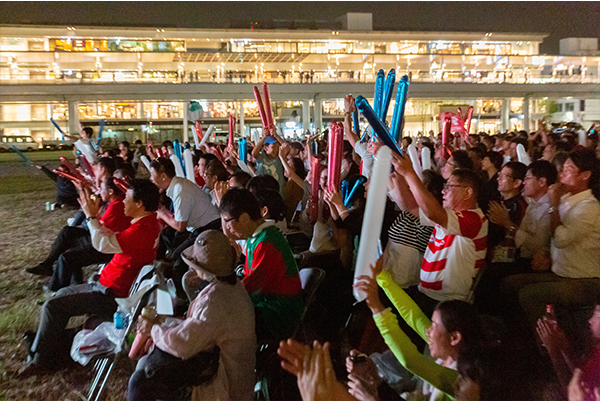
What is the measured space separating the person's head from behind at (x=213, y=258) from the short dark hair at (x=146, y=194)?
55.7 inches

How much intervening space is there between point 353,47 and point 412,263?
47242 millimetres

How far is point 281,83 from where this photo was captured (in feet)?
102

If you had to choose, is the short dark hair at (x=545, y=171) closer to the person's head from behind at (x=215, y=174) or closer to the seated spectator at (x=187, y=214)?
the seated spectator at (x=187, y=214)

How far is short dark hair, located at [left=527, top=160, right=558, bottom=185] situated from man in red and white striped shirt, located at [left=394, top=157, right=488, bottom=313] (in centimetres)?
101

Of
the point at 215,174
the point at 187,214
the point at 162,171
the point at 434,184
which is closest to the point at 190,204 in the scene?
the point at 187,214

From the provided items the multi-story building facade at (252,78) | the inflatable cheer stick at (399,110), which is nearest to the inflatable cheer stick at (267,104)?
the inflatable cheer stick at (399,110)

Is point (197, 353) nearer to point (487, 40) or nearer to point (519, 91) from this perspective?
point (519, 91)

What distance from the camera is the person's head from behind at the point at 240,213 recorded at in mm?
2865

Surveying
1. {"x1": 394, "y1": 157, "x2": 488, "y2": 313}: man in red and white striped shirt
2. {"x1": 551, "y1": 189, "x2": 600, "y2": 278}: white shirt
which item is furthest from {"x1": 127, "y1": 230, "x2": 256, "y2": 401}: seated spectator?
{"x1": 551, "y1": 189, "x2": 600, "y2": 278}: white shirt

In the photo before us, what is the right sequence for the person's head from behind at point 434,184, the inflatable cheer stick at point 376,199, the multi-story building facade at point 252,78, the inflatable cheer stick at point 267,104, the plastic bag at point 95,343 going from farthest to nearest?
the multi-story building facade at point 252,78 → the inflatable cheer stick at point 267,104 → the person's head from behind at point 434,184 → the plastic bag at point 95,343 → the inflatable cheer stick at point 376,199

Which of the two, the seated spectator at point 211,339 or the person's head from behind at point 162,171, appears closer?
the seated spectator at point 211,339

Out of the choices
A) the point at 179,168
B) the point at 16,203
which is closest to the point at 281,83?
the point at 16,203

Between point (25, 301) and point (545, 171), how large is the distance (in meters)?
5.09

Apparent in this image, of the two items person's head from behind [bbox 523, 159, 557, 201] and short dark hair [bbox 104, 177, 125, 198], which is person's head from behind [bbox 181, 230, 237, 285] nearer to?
person's head from behind [bbox 523, 159, 557, 201]
